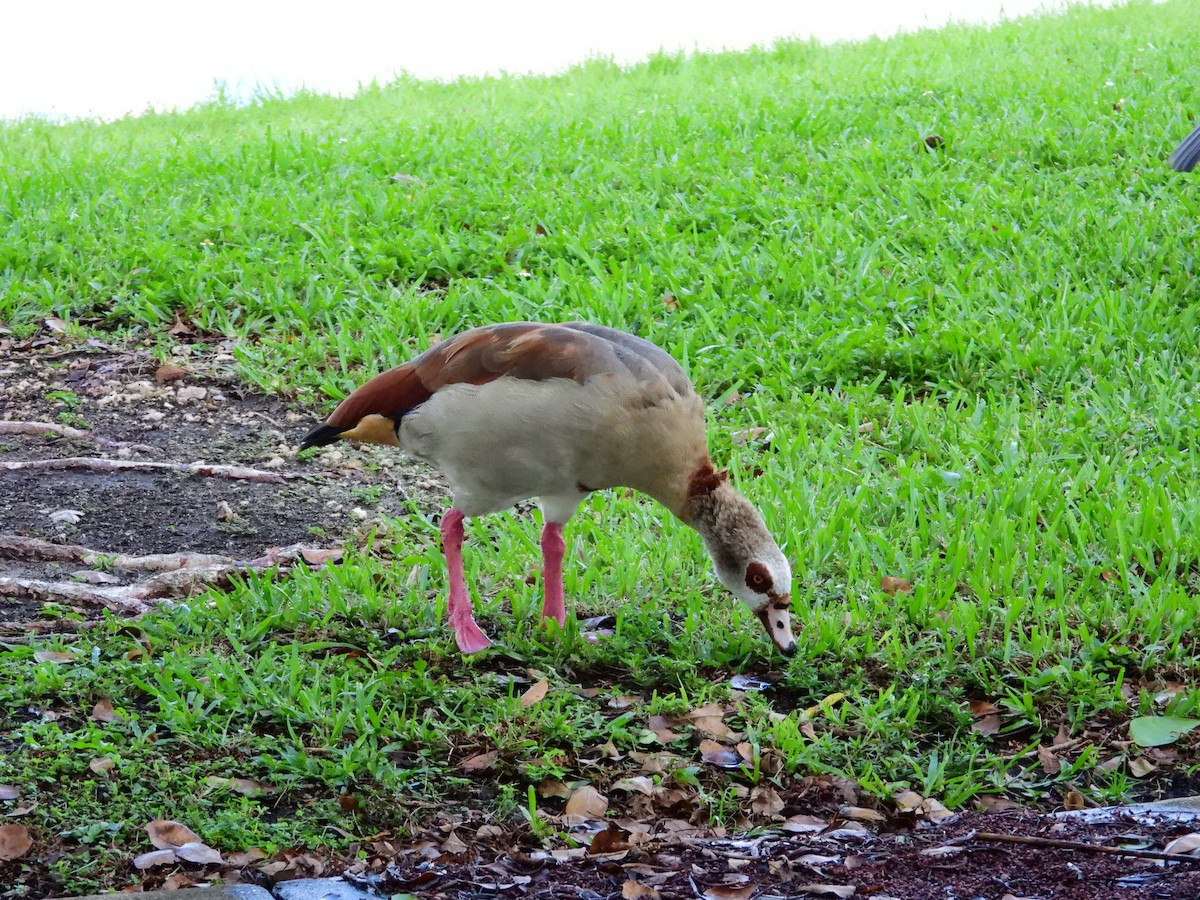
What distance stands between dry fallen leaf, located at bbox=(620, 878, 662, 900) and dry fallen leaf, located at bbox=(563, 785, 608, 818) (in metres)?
0.58

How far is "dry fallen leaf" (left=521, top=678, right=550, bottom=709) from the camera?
4.10 metres

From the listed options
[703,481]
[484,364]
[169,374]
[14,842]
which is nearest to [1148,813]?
[703,481]

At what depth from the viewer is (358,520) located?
5602mm

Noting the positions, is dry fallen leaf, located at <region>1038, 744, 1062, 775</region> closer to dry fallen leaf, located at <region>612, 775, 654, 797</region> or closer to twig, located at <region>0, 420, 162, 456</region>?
dry fallen leaf, located at <region>612, 775, 654, 797</region>

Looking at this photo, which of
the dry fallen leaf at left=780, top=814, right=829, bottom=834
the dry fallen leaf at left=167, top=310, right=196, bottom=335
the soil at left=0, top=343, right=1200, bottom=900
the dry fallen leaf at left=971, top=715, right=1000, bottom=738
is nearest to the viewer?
the soil at left=0, top=343, right=1200, bottom=900

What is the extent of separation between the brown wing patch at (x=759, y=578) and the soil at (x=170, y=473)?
1885 mm

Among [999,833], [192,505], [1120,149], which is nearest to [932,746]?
[999,833]

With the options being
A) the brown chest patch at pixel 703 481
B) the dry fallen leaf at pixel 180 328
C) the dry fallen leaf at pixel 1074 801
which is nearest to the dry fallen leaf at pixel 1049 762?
the dry fallen leaf at pixel 1074 801

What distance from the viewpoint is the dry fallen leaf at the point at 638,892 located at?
3.00 m

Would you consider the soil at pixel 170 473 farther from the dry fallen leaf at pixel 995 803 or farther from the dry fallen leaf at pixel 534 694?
the dry fallen leaf at pixel 995 803

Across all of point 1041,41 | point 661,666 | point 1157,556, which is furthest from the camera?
point 1041,41

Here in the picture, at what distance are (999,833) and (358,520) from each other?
3.15 metres

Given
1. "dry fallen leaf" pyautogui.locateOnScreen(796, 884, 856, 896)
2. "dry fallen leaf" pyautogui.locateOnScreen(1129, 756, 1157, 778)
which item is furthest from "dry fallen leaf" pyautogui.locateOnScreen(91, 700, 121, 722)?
"dry fallen leaf" pyautogui.locateOnScreen(1129, 756, 1157, 778)

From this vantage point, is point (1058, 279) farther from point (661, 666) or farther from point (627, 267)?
point (661, 666)
